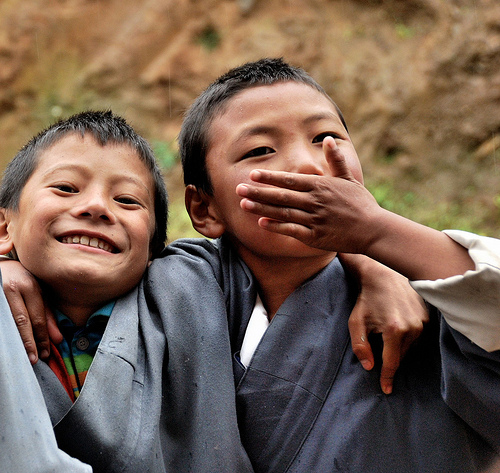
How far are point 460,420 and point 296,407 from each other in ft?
1.43

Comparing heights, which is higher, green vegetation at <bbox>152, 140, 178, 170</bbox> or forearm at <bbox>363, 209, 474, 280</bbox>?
forearm at <bbox>363, 209, 474, 280</bbox>

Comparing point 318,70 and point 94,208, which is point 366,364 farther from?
point 318,70

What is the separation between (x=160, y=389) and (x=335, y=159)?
29.9 inches

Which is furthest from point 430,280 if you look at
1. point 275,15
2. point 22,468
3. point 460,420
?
point 275,15

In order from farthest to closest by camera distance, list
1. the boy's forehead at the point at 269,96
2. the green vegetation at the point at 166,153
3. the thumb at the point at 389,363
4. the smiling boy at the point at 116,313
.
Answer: the green vegetation at the point at 166,153 → the boy's forehead at the point at 269,96 → the thumb at the point at 389,363 → the smiling boy at the point at 116,313

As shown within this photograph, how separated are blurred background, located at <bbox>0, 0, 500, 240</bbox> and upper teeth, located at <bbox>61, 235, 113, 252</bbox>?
451cm

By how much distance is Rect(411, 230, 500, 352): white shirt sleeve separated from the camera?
4.66 feet

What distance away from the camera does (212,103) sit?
2152 millimetres

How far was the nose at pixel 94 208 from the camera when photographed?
1771 millimetres

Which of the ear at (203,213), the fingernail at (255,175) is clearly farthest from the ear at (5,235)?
the fingernail at (255,175)

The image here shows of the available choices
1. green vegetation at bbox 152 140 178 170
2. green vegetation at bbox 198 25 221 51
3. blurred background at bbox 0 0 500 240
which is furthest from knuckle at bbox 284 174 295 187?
green vegetation at bbox 198 25 221 51

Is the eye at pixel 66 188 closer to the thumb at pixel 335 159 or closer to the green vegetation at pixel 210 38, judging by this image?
the thumb at pixel 335 159

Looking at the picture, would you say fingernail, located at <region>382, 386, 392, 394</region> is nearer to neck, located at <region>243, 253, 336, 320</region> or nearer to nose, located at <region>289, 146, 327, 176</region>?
neck, located at <region>243, 253, 336, 320</region>

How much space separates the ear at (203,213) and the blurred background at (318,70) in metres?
4.15
